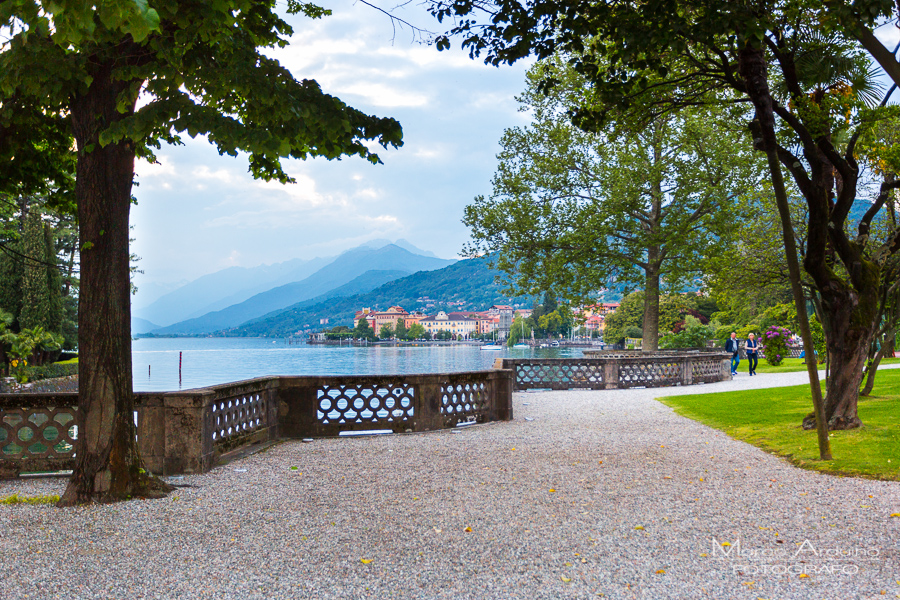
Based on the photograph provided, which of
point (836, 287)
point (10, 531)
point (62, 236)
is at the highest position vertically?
point (62, 236)

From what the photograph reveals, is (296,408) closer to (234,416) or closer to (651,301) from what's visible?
(234,416)

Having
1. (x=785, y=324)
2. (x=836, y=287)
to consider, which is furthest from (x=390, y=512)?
(x=785, y=324)

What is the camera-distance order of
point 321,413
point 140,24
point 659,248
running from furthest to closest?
point 659,248 < point 321,413 < point 140,24

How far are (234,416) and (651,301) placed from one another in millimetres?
20237

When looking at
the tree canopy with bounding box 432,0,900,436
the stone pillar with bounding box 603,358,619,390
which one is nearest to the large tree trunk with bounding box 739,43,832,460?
the tree canopy with bounding box 432,0,900,436

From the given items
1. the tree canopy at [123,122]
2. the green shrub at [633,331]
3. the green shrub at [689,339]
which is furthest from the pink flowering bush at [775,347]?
the green shrub at [633,331]

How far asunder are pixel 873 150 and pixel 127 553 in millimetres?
9787

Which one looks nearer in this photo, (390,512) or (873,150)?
(390,512)

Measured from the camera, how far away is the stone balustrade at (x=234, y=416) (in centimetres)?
738

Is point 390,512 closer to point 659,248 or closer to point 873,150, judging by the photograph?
point 873,150

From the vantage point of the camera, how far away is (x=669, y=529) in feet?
16.3

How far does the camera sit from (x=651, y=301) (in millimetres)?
25406

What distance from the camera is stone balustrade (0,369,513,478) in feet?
24.2

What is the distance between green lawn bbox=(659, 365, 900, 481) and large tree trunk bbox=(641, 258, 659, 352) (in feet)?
28.5
